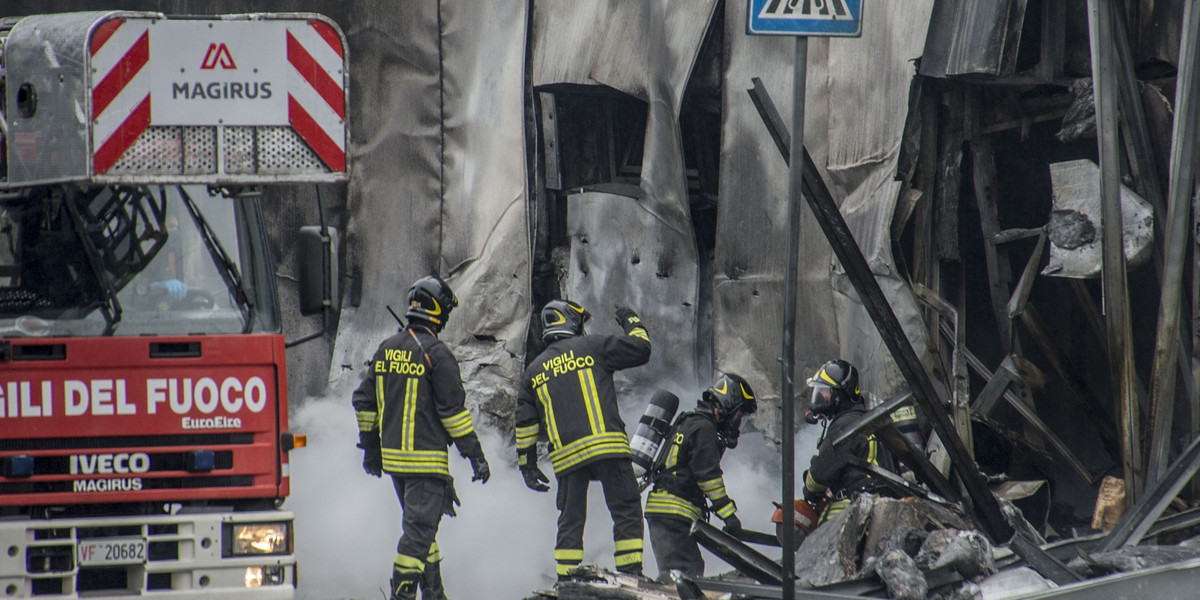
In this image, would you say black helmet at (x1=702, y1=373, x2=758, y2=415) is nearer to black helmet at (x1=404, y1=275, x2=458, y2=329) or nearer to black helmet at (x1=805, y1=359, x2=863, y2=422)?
black helmet at (x1=805, y1=359, x2=863, y2=422)

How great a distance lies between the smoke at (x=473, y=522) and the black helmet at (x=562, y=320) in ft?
4.59

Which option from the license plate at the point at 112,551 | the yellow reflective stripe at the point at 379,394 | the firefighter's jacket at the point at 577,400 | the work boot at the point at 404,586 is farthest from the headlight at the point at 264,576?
the firefighter's jacket at the point at 577,400

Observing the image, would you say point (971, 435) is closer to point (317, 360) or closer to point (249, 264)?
point (249, 264)

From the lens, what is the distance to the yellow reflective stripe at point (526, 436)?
7203 millimetres

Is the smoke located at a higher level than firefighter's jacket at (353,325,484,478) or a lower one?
lower

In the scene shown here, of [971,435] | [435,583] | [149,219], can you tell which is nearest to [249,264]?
[149,219]

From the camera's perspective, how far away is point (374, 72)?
9.55 metres

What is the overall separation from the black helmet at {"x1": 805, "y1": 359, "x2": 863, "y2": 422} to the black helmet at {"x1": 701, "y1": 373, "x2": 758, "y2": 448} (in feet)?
1.76

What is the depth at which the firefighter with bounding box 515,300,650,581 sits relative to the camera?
6926 millimetres

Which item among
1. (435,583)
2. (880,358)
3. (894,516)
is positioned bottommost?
(435,583)

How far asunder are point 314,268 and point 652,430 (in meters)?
2.86

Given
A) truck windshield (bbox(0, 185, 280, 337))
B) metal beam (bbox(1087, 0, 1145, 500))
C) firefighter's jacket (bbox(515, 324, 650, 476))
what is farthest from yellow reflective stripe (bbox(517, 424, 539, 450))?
metal beam (bbox(1087, 0, 1145, 500))

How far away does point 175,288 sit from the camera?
4.69 meters

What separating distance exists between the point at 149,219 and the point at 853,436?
11.1ft
